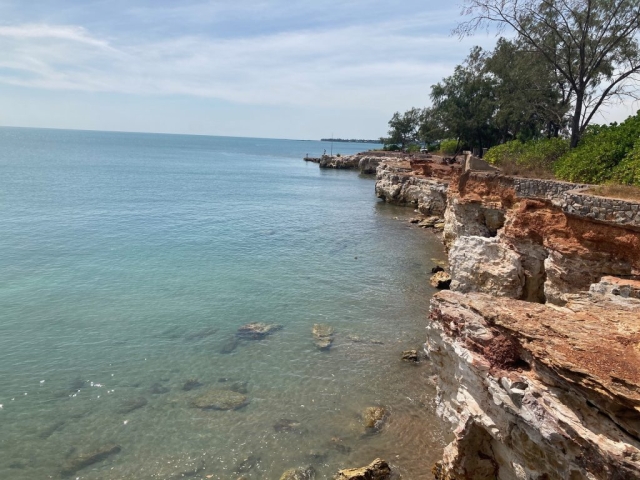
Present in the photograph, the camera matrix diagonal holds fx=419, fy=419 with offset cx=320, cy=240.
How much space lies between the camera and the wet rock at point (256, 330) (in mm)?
15703

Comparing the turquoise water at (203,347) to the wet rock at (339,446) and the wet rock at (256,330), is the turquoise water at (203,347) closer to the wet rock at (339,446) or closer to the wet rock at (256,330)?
the wet rock at (339,446)

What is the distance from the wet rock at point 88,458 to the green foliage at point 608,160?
17735 mm

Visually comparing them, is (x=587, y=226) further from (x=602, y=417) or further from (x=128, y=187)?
(x=128, y=187)

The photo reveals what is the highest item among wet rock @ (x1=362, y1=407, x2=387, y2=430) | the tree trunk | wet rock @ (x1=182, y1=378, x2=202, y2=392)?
the tree trunk

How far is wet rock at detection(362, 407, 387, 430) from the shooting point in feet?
36.4

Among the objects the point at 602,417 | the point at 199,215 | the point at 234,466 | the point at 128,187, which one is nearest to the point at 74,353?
the point at 234,466

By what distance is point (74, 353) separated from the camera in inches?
564

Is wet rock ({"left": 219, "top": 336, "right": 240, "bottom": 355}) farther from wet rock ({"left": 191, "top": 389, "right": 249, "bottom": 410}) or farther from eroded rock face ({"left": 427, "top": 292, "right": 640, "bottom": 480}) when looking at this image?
eroded rock face ({"left": 427, "top": 292, "right": 640, "bottom": 480})

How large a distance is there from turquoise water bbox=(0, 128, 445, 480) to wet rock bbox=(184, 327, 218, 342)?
4.4 inches

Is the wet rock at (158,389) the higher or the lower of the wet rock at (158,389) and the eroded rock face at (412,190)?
the lower

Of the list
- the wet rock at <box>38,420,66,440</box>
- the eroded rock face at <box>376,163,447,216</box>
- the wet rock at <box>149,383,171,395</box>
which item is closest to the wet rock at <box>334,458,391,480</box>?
the wet rock at <box>149,383,171,395</box>

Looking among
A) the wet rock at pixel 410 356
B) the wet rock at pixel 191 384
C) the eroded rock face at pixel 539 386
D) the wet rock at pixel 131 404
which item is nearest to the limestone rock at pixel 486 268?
the wet rock at pixel 410 356

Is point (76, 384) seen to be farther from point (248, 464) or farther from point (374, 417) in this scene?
point (374, 417)

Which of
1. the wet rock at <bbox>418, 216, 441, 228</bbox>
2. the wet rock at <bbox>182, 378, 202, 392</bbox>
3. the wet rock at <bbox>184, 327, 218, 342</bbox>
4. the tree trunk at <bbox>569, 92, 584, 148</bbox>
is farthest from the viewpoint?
the wet rock at <bbox>418, 216, 441, 228</bbox>
